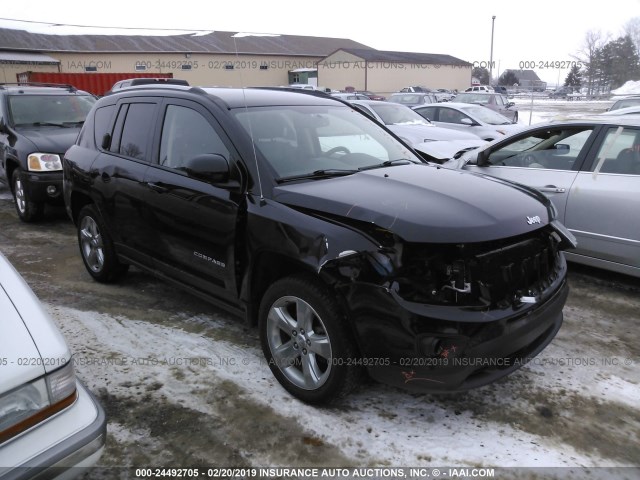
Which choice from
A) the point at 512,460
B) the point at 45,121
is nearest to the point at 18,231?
the point at 45,121

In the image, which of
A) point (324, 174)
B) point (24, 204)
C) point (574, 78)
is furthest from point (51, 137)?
point (574, 78)

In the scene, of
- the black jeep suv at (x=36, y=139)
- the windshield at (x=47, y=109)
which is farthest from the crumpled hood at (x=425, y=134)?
the black jeep suv at (x=36, y=139)

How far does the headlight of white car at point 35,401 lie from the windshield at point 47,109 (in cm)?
716

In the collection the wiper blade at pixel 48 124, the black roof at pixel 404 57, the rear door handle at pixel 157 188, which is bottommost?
the rear door handle at pixel 157 188

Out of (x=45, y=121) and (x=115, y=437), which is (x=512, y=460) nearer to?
(x=115, y=437)

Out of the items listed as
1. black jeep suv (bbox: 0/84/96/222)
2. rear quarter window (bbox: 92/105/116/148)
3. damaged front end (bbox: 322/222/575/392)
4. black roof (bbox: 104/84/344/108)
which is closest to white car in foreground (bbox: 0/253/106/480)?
damaged front end (bbox: 322/222/575/392)

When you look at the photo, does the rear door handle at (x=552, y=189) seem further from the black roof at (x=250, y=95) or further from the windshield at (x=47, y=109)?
the windshield at (x=47, y=109)

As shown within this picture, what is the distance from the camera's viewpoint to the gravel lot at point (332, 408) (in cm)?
262

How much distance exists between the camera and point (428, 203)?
9.11 ft

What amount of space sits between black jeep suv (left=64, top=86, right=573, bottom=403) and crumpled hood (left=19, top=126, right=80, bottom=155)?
3.30m

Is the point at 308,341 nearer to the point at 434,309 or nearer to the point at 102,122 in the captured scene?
the point at 434,309

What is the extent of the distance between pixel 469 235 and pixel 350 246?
0.59m

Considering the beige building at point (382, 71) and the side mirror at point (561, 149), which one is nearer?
the side mirror at point (561, 149)

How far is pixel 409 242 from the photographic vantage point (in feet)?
8.24
